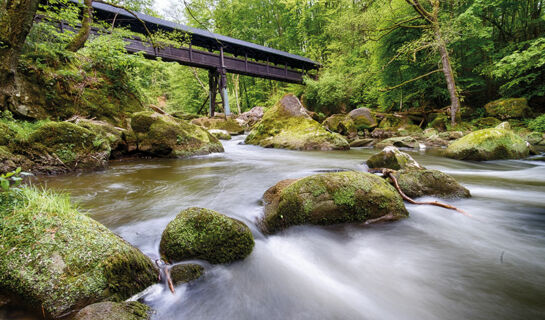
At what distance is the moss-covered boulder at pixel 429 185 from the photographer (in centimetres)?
321

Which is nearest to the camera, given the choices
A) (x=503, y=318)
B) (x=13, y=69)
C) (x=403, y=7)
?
(x=503, y=318)

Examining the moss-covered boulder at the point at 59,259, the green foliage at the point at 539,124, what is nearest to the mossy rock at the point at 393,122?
the green foliage at the point at 539,124

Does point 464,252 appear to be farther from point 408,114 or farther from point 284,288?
point 408,114

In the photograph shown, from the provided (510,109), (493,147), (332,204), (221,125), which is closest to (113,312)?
(332,204)

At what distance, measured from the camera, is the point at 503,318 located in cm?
137

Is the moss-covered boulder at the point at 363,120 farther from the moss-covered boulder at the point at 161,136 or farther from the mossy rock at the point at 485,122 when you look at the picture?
the moss-covered boulder at the point at 161,136

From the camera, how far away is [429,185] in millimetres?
3248

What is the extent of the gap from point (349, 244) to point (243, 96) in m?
31.3

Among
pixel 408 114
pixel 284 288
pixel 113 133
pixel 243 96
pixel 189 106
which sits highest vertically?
pixel 243 96

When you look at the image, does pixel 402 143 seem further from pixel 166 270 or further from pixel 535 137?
pixel 166 270

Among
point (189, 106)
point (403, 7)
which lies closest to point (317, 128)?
point (403, 7)

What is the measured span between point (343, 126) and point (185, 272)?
11.5 meters

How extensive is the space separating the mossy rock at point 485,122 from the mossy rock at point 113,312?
1311 centimetres

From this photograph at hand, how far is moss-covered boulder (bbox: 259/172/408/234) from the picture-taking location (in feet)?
8.09
